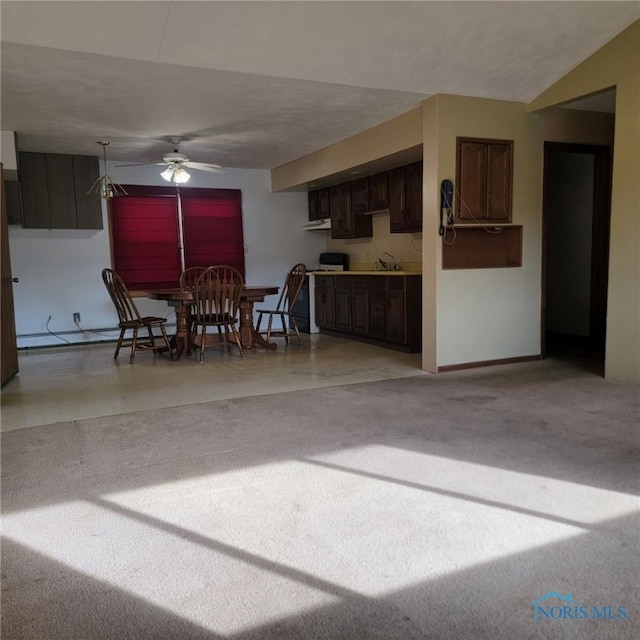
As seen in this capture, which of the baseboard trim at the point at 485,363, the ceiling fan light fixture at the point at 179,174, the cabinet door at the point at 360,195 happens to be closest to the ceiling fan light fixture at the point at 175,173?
the ceiling fan light fixture at the point at 179,174

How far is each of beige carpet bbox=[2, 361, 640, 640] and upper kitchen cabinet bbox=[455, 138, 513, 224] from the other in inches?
75.5


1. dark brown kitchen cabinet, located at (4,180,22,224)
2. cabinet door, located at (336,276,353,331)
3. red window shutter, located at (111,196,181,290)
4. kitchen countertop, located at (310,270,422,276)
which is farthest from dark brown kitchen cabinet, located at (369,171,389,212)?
dark brown kitchen cabinet, located at (4,180,22,224)

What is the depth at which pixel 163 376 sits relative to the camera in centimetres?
460

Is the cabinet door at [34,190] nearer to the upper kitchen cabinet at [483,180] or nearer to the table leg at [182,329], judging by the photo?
the table leg at [182,329]

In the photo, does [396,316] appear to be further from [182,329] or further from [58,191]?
[58,191]

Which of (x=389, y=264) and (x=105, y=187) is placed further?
(x=389, y=264)

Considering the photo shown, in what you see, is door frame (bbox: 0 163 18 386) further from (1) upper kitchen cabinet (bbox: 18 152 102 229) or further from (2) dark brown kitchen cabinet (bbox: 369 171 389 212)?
(2) dark brown kitchen cabinet (bbox: 369 171 389 212)

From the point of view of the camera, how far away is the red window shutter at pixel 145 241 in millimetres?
6801

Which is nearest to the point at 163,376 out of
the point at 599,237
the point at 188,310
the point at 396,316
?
the point at 188,310

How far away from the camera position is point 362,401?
3629 millimetres

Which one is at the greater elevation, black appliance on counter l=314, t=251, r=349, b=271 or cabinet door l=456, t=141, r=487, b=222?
cabinet door l=456, t=141, r=487, b=222

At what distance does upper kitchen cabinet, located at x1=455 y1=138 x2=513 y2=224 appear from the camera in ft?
14.6

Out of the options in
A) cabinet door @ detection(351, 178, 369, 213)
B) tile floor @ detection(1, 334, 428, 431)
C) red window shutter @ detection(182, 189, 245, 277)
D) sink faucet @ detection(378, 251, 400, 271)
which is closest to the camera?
tile floor @ detection(1, 334, 428, 431)

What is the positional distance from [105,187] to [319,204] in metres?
2.92
